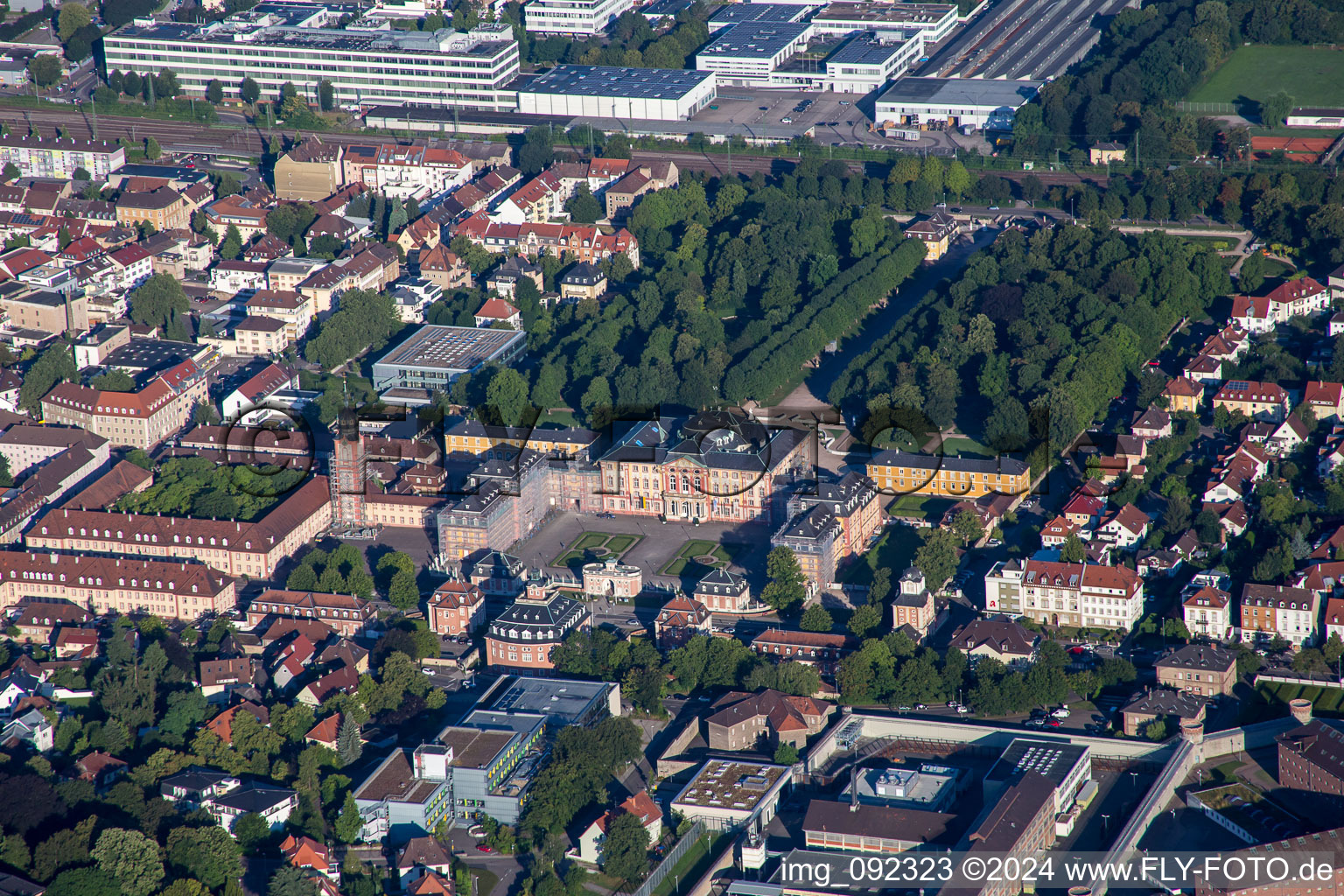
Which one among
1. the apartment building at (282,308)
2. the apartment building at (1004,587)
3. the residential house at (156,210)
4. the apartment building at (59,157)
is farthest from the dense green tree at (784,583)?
the apartment building at (59,157)

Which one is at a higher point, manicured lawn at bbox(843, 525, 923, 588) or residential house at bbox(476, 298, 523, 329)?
residential house at bbox(476, 298, 523, 329)

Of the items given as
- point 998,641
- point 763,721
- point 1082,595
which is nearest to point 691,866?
point 763,721

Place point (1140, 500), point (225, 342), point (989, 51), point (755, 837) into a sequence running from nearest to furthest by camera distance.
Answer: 1. point (755, 837)
2. point (1140, 500)
3. point (225, 342)
4. point (989, 51)

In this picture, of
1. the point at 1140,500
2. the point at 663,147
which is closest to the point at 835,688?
the point at 1140,500

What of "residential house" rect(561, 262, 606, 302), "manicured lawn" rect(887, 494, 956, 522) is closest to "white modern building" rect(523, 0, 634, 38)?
"residential house" rect(561, 262, 606, 302)

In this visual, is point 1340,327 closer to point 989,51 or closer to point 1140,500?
point 1140,500

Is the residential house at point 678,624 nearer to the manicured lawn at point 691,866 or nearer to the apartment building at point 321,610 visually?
the apartment building at point 321,610

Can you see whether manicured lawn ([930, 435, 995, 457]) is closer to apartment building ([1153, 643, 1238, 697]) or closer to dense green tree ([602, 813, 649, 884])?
apartment building ([1153, 643, 1238, 697])
